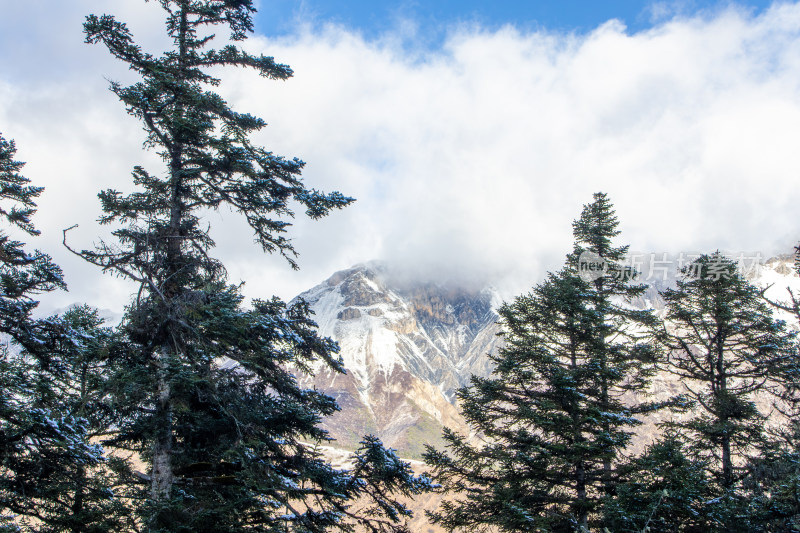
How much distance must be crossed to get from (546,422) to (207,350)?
9.08 metres

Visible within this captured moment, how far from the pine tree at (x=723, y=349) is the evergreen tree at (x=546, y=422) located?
1836 mm

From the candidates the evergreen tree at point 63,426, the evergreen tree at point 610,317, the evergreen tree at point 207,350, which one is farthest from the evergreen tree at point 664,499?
the evergreen tree at point 63,426

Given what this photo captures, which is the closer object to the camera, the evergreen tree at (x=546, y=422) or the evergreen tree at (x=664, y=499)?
the evergreen tree at (x=664, y=499)

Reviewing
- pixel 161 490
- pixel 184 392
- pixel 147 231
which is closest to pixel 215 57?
pixel 147 231

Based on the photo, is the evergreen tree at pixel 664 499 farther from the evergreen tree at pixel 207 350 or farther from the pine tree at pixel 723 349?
the evergreen tree at pixel 207 350

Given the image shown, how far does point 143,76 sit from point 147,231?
3456 mm

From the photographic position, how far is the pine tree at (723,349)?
14.6 m

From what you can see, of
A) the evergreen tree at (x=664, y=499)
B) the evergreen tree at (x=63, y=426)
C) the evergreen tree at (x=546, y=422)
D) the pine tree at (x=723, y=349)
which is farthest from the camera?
the pine tree at (x=723, y=349)

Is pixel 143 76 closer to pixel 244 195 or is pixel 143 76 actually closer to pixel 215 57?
pixel 215 57

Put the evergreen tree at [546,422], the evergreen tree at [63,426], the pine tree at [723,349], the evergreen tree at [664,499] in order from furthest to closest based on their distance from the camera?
the pine tree at [723,349] → the evergreen tree at [546,422] → the evergreen tree at [664,499] → the evergreen tree at [63,426]

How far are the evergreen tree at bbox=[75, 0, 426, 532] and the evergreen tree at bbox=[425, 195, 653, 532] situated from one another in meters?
5.55

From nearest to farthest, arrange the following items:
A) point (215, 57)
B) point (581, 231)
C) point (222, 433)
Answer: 1. point (222, 433)
2. point (215, 57)
3. point (581, 231)

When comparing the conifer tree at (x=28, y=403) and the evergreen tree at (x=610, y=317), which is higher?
the evergreen tree at (x=610, y=317)

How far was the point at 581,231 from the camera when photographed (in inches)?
782
